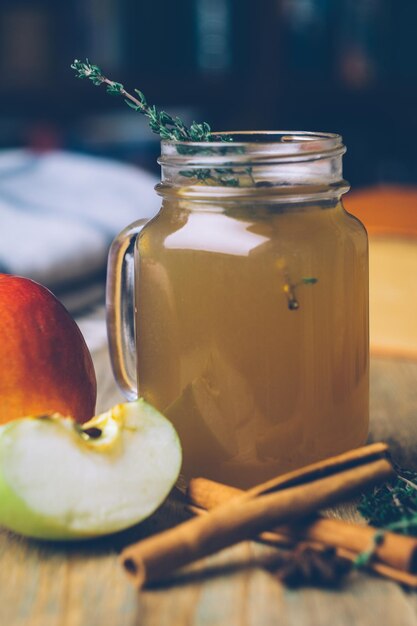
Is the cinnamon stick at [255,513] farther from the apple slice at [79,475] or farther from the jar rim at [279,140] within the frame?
the jar rim at [279,140]

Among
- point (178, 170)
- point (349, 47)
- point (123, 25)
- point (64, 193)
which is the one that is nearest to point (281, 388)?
point (178, 170)

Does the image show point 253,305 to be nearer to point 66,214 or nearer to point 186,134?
point 186,134

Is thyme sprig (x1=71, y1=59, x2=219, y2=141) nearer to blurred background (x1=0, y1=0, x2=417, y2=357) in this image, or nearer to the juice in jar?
the juice in jar

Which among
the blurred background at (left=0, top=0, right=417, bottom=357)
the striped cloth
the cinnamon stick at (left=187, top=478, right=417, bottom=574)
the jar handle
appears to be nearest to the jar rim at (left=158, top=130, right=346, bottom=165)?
the jar handle

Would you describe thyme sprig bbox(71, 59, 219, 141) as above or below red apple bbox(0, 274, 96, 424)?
above

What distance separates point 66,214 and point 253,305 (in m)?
0.92

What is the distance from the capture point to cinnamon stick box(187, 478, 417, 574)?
581 millimetres

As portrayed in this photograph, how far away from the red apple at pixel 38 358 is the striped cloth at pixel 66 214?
0.53m

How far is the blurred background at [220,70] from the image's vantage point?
2.47 meters

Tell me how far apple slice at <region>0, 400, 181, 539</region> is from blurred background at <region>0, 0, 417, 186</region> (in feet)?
5.61

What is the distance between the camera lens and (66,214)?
60.8 inches

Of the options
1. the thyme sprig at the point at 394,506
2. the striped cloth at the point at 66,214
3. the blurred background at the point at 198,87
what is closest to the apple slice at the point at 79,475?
the thyme sprig at the point at 394,506

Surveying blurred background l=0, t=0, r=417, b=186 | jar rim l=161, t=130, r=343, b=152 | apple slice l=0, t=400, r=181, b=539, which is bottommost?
blurred background l=0, t=0, r=417, b=186

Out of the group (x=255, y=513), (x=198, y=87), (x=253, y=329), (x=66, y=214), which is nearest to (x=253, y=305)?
(x=253, y=329)
